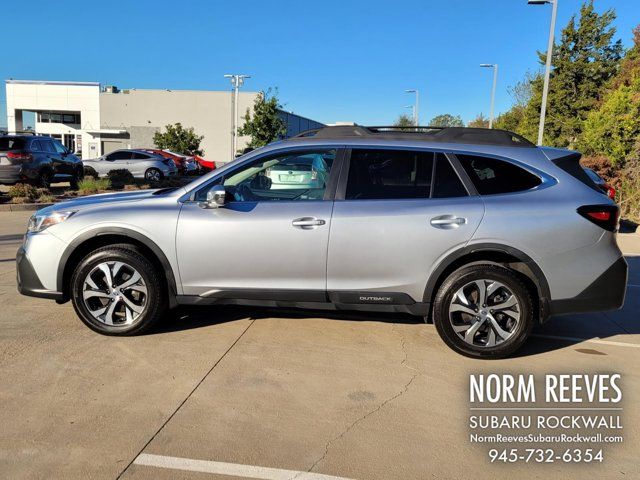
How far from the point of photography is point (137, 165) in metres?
22.8

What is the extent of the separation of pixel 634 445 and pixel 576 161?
2234 mm

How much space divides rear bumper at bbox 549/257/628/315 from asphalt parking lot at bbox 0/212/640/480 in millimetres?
505

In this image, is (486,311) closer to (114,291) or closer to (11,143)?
(114,291)

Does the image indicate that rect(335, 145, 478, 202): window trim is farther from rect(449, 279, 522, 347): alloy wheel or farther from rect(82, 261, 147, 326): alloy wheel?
rect(82, 261, 147, 326): alloy wheel

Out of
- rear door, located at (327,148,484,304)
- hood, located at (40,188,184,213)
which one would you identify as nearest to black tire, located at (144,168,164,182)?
hood, located at (40,188,184,213)

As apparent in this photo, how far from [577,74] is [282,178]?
40.2 metres

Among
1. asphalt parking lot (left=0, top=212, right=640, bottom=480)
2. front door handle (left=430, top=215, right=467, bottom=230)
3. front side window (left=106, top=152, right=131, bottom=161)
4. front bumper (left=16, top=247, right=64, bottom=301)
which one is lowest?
asphalt parking lot (left=0, top=212, right=640, bottom=480)

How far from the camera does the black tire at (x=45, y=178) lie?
15078mm

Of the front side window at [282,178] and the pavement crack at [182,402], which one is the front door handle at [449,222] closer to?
the front side window at [282,178]

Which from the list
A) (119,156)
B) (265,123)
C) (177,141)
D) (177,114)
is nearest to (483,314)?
(119,156)

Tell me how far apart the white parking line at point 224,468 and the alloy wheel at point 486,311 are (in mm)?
1866

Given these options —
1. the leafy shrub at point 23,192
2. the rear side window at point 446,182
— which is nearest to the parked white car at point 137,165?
the leafy shrub at point 23,192

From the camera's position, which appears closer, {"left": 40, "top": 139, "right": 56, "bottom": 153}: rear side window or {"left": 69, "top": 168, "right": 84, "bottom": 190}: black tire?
{"left": 40, "top": 139, "right": 56, "bottom": 153}: rear side window

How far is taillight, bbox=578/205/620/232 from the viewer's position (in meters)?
3.94
